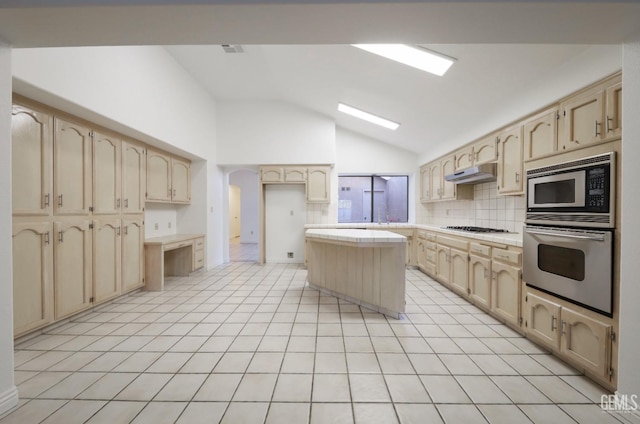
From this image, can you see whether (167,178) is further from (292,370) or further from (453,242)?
(453,242)

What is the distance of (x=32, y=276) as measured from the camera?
2.22 meters

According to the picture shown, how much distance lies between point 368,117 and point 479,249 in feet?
9.66

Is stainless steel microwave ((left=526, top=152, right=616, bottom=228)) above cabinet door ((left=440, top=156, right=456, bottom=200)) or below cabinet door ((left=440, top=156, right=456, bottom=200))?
below

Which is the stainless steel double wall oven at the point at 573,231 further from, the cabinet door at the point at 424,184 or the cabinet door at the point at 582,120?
the cabinet door at the point at 424,184

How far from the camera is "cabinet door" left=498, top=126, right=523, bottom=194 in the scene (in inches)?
105

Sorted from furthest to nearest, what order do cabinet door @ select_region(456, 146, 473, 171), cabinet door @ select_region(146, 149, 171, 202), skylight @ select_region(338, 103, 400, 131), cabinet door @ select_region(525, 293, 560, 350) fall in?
skylight @ select_region(338, 103, 400, 131), cabinet door @ select_region(146, 149, 171, 202), cabinet door @ select_region(456, 146, 473, 171), cabinet door @ select_region(525, 293, 560, 350)

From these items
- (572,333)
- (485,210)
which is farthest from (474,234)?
(572,333)

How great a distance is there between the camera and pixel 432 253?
165 inches

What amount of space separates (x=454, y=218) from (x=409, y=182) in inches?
63.7

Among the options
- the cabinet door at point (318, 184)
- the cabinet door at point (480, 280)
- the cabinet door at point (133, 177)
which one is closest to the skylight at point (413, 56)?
the cabinet door at point (480, 280)

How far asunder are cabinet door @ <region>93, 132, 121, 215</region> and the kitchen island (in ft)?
8.09

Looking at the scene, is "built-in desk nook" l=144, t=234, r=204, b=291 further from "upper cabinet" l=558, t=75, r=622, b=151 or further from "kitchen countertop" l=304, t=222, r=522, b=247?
"upper cabinet" l=558, t=75, r=622, b=151

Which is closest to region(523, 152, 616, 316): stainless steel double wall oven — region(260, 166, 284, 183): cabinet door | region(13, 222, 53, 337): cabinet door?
region(260, 166, 284, 183): cabinet door

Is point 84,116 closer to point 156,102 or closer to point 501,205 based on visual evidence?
point 156,102
